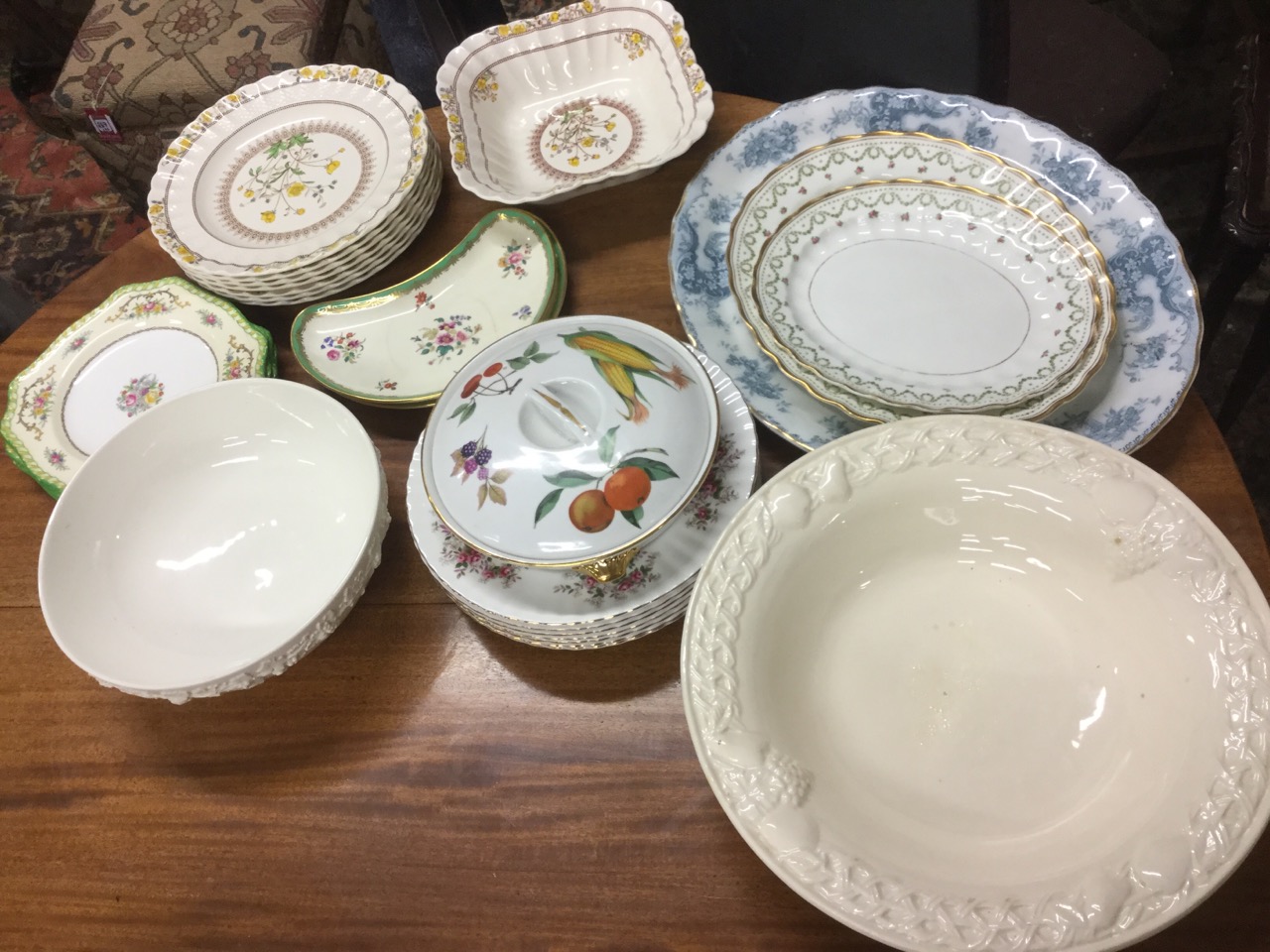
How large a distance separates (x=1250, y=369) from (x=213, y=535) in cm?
121

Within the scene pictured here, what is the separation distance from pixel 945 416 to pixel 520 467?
288 mm

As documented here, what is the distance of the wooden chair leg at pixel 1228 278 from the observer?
881 millimetres

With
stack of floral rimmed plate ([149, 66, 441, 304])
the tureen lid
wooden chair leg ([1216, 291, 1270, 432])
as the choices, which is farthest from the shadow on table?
wooden chair leg ([1216, 291, 1270, 432])

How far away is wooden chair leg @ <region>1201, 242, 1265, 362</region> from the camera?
0.88 metres

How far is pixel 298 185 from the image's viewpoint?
2.91ft

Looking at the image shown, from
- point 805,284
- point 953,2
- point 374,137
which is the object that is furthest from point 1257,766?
point 374,137

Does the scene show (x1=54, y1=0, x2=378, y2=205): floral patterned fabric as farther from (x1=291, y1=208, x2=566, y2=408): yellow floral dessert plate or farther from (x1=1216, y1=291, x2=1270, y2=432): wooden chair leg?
(x1=1216, y1=291, x2=1270, y2=432): wooden chair leg

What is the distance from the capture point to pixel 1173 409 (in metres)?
0.62

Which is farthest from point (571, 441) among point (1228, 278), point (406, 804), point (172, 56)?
point (172, 56)

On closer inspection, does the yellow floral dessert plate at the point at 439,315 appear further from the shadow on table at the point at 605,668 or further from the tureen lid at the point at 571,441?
the shadow on table at the point at 605,668

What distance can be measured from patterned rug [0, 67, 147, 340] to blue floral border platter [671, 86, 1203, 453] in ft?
5.43

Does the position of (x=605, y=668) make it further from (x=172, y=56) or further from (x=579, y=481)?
(x=172, y=56)

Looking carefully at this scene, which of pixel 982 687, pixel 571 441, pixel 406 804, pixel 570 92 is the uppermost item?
pixel 570 92

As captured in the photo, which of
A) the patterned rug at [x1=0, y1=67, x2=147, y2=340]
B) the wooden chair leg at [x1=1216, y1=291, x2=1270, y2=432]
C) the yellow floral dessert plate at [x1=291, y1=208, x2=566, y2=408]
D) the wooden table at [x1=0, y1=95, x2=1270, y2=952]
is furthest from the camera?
the patterned rug at [x1=0, y1=67, x2=147, y2=340]
